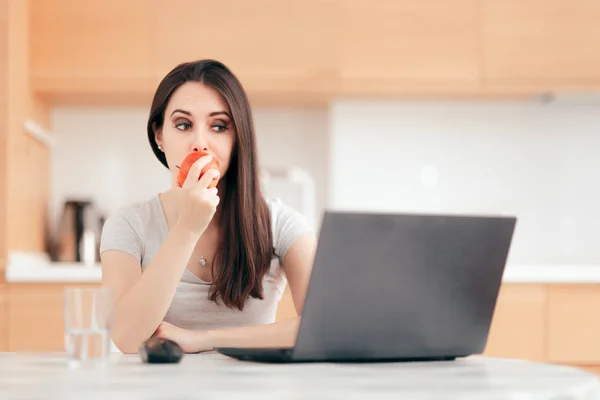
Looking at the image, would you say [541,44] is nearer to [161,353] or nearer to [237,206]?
[237,206]

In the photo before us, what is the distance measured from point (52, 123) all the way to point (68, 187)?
28cm

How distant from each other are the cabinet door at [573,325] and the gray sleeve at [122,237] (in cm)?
177

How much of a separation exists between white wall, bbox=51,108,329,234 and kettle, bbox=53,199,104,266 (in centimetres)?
15

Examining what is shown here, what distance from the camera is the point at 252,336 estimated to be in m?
1.55

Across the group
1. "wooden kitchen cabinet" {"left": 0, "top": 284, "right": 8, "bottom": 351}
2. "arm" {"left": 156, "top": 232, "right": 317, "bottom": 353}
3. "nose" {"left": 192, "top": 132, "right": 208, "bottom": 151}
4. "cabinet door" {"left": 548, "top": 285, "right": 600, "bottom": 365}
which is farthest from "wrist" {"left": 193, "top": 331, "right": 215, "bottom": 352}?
"cabinet door" {"left": 548, "top": 285, "right": 600, "bottom": 365}

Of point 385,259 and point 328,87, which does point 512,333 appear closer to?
point 328,87

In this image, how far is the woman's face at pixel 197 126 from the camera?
185 centimetres

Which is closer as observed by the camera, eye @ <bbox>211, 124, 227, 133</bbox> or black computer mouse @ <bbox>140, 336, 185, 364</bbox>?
black computer mouse @ <bbox>140, 336, 185, 364</bbox>

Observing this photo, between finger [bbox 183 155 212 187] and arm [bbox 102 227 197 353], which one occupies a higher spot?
finger [bbox 183 155 212 187]

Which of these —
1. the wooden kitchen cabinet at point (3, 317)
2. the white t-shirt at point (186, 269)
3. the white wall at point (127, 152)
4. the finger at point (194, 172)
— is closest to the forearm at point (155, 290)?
the finger at point (194, 172)

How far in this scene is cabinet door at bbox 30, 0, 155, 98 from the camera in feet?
11.0

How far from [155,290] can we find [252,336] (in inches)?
7.5

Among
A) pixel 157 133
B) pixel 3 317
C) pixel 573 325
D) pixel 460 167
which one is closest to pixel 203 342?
pixel 157 133

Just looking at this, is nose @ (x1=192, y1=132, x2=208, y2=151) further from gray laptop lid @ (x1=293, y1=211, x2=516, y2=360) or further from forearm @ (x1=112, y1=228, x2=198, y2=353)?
gray laptop lid @ (x1=293, y1=211, x2=516, y2=360)
